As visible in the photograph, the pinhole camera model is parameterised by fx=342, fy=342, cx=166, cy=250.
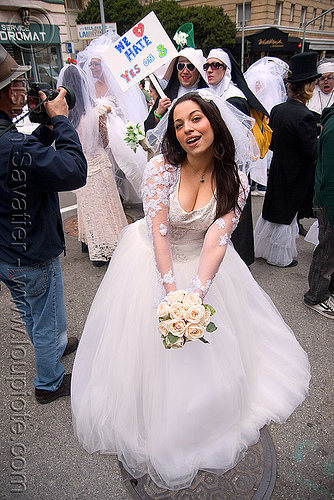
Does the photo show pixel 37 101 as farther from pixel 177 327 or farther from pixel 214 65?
pixel 214 65

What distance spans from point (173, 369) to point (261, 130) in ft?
8.79

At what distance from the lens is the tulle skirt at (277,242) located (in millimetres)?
4105

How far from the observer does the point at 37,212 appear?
1.99 m

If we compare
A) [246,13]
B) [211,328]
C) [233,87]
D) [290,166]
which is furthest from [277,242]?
[246,13]

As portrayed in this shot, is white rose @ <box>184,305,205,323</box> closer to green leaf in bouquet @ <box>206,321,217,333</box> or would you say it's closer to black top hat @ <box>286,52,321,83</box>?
green leaf in bouquet @ <box>206,321,217,333</box>

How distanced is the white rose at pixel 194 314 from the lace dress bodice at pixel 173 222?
0.23 m

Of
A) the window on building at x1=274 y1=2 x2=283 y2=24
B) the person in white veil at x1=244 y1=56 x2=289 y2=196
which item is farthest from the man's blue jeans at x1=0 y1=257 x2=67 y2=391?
the window on building at x1=274 y1=2 x2=283 y2=24

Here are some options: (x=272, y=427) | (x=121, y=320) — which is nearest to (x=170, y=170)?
(x=121, y=320)

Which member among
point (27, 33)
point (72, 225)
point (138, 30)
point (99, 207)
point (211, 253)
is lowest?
point (72, 225)

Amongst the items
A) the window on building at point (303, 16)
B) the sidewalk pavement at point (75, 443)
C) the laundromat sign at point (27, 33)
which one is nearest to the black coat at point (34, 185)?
the sidewalk pavement at point (75, 443)

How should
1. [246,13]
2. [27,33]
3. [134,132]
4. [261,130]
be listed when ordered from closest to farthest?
[134,132] → [261,130] → [27,33] → [246,13]

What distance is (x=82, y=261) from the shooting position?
453cm

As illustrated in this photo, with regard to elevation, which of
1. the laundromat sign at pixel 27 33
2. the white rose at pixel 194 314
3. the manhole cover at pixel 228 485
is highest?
the laundromat sign at pixel 27 33

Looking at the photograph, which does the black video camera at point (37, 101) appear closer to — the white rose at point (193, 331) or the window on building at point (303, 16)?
the white rose at point (193, 331)
